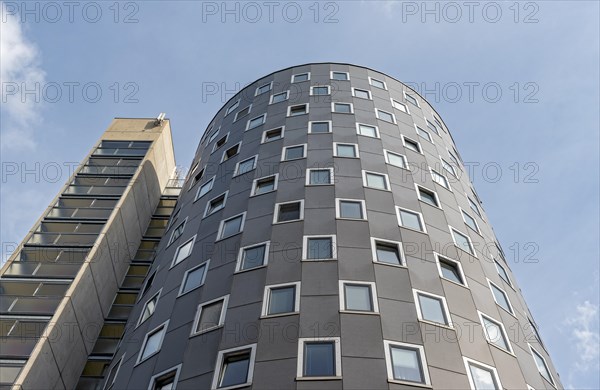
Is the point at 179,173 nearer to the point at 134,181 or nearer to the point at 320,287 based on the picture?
the point at 134,181

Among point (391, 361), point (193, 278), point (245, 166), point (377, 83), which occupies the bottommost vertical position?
point (391, 361)

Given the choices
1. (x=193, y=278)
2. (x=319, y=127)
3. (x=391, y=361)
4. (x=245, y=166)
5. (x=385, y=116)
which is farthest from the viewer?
(x=385, y=116)

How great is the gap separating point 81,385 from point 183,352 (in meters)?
13.0

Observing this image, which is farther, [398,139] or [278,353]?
[398,139]

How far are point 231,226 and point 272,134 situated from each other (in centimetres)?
781

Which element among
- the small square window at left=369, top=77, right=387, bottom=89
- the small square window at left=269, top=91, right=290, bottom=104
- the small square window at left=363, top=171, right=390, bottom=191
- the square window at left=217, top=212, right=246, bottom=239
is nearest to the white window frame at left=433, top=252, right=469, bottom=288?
the small square window at left=363, top=171, right=390, bottom=191

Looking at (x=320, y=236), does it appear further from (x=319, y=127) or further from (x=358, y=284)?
(x=319, y=127)

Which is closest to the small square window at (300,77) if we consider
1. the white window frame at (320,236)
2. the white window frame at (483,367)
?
the white window frame at (320,236)

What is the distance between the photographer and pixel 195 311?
1995cm

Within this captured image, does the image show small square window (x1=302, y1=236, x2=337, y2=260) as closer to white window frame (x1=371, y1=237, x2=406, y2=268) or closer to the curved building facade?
the curved building facade

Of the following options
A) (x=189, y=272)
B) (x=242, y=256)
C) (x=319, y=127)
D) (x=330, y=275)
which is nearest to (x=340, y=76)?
(x=319, y=127)

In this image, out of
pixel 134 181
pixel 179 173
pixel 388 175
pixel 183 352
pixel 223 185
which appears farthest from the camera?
pixel 179 173

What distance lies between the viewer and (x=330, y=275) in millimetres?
19297

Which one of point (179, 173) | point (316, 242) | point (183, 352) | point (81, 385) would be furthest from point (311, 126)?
point (179, 173)
